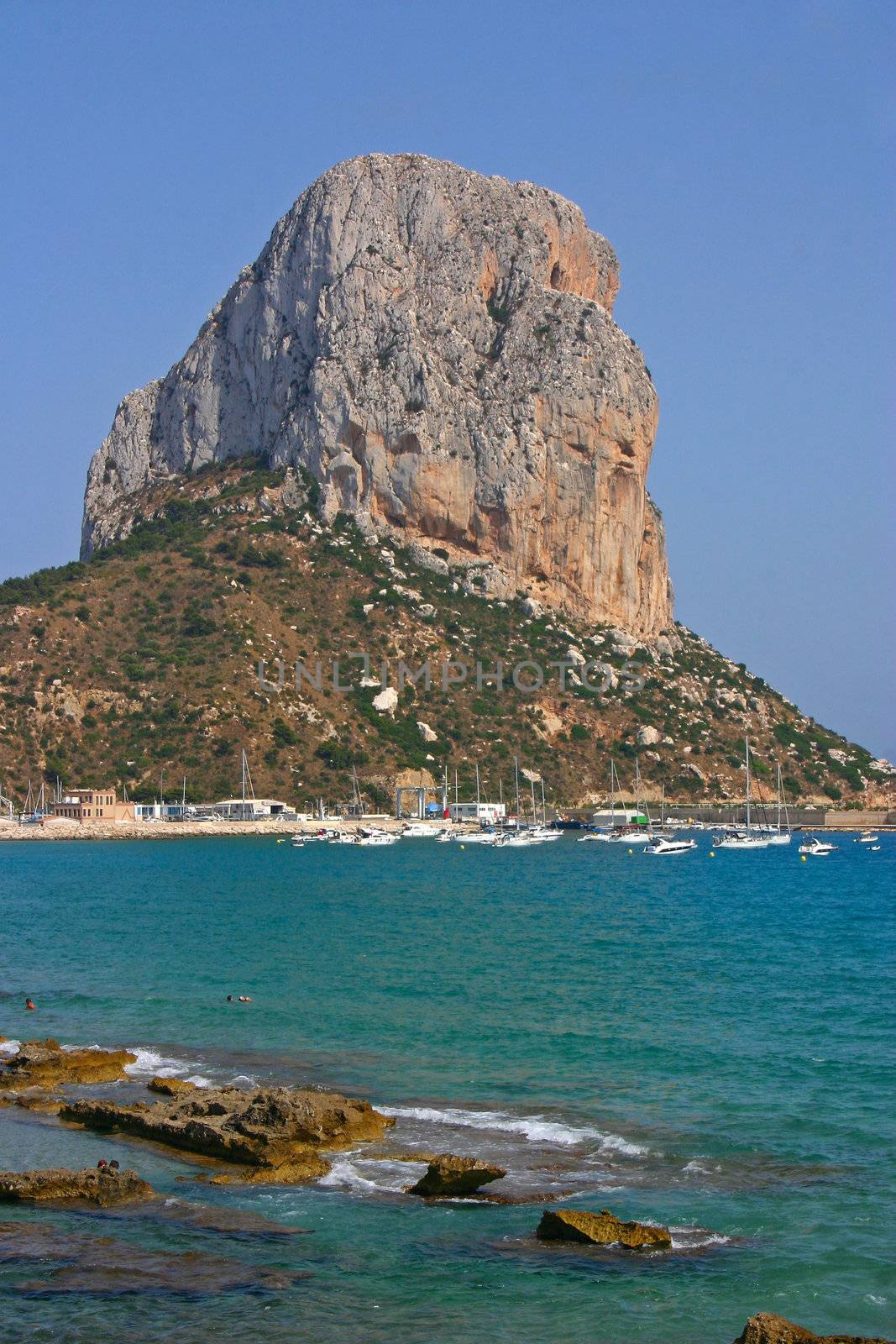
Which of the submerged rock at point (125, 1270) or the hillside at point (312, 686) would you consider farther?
the hillside at point (312, 686)

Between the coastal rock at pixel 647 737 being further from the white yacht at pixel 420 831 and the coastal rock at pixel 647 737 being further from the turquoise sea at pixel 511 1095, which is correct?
the turquoise sea at pixel 511 1095

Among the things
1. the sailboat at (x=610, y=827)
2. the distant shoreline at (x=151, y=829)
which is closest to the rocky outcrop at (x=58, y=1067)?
the distant shoreline at (x=151, y=829)

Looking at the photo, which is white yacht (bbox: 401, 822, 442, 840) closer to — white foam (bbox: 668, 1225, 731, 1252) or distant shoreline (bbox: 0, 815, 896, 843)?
distant shoreline (bbox: 0, 815, 896, 843)

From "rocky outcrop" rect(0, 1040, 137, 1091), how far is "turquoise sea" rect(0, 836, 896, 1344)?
0.60 m

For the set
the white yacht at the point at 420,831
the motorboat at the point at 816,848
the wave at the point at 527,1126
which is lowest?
the wave at the point at 527,1126

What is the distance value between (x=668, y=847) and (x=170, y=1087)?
236 ft

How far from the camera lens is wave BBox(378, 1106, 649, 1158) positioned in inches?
691

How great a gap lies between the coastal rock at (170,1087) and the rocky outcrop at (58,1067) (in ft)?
3.79

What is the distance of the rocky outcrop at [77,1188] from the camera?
599 inches

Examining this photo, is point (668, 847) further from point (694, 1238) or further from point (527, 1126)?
point (694, 1238)

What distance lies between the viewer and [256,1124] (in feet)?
57.3

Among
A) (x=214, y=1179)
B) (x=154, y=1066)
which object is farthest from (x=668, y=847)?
(x=214, y=1179)

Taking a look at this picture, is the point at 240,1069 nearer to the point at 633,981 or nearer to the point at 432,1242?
the point at 432,1242

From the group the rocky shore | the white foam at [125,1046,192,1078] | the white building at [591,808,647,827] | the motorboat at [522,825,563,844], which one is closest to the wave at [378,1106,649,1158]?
the rocky shore
